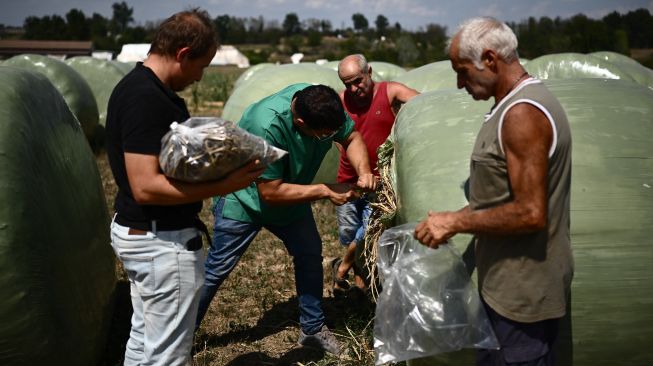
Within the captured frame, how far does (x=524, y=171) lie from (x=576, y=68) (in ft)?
22.0

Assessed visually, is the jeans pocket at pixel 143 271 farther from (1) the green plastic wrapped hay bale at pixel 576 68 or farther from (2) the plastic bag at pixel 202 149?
(1) the green plastic wrapped hay bale at pixel 576 68

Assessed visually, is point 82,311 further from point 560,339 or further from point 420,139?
point 560,339

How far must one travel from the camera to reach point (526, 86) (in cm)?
220

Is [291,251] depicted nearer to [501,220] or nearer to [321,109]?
[321,109]

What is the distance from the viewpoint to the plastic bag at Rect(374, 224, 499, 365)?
2623mm

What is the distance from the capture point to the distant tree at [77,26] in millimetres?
87625

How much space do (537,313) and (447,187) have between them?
35.1 inches

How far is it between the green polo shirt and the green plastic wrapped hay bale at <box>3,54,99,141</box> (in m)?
7.94

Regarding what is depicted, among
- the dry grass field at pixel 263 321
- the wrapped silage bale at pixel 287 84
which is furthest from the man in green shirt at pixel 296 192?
the wrapped silage bale at pixel 287 84

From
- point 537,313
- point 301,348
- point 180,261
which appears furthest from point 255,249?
point 537,313

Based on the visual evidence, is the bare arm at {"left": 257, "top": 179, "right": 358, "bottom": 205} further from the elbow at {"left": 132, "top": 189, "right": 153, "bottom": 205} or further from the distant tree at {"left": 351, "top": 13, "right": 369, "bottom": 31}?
the distant tree at {"left": 351, "top": 13, "right": 369, "bottom": 31}

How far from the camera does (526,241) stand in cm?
227

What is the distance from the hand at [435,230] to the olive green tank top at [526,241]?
143mm

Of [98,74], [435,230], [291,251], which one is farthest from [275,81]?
[98,74]
